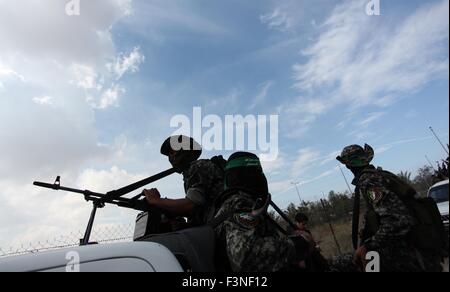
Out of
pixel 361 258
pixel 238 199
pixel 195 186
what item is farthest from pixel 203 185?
pixel 361 258

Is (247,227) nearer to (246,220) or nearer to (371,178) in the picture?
(246,220)

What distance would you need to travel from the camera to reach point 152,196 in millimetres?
2742


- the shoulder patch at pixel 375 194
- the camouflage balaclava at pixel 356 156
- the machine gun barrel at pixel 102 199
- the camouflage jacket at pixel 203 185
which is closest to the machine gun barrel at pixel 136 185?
the machine gun barrel at pixel 102 199

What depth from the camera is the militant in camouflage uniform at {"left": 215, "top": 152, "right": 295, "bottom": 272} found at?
1.79 metres

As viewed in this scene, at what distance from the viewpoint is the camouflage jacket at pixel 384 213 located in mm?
2742

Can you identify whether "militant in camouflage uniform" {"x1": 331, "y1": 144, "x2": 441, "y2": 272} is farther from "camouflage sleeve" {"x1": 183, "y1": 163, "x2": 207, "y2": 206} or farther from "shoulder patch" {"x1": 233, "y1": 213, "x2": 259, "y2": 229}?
"camouflage sleeve" {"x1": 183, "y1": 163, "x2": 207, "y2": 206}

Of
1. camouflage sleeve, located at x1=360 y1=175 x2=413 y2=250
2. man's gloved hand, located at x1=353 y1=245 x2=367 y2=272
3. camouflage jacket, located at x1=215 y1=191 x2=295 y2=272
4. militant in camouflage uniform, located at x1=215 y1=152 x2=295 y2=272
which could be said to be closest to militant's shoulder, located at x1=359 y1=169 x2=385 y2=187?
camouflage sleeve, located at x1=360 y1=175 x2=413 y2=250

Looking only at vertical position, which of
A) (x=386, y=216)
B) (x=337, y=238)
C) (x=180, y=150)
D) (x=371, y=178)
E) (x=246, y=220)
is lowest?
(x=246, y=220)

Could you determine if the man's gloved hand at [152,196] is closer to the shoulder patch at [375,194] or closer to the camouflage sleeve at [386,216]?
the camouflage sleeve at [386,216]

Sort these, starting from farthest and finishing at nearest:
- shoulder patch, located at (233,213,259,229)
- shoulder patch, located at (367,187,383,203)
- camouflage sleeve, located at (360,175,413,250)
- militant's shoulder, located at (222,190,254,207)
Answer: shoulder patch, located at (367,187,383,203)
camouflage sleeve, located at (360,175,413,250)
militant's shoulder, located at (222,190,254,207)
shoulder patch, located at (233,213,259,229)

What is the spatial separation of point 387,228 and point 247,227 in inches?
58.4

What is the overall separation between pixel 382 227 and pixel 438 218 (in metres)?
0.41

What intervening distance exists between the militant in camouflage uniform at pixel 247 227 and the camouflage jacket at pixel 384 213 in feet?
3.72
